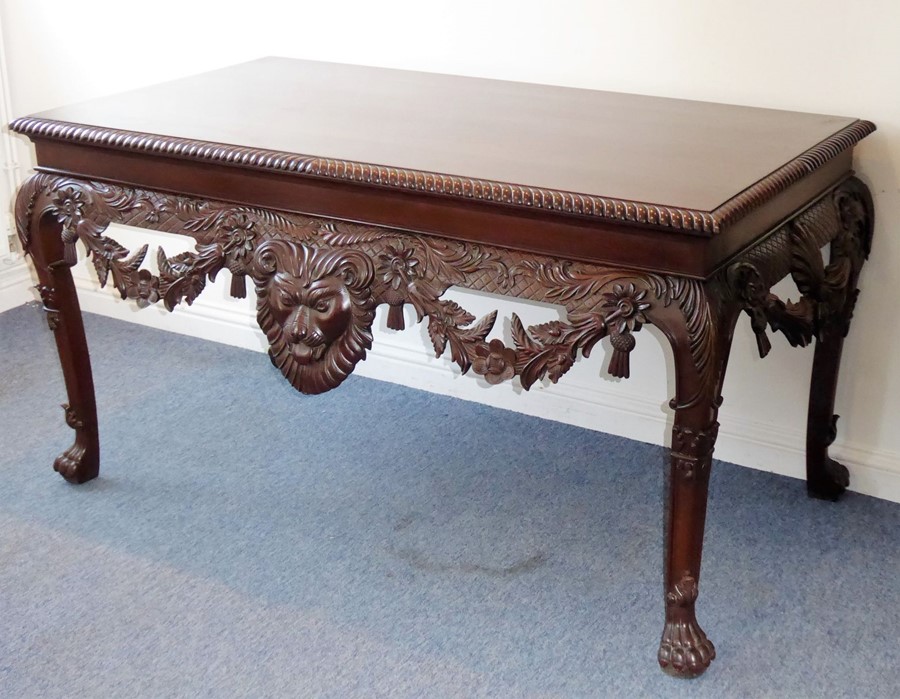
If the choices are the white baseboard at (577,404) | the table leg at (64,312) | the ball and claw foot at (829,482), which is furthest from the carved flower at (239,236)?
the ball and claw foot at (829,482)

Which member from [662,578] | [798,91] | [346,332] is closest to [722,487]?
[662,578]

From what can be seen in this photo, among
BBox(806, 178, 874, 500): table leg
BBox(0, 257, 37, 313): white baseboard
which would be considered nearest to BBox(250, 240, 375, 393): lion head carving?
BBox(806, 178, 874, 500): table leg

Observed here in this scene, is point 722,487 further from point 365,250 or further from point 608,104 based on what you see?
point 365,250

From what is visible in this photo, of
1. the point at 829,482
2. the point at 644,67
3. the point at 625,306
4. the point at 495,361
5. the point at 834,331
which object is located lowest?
the point at 829,482

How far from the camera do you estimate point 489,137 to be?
5.82 feet

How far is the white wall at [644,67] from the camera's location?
1997 mm

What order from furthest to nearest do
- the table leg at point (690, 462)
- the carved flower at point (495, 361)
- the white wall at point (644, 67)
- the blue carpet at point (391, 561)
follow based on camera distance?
the white wall at point (644, 67)
the blue carpet at point (391, 561)
the carved flower at point (495, 361)
the table leg at point (690, 462)

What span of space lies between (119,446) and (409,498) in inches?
26.0

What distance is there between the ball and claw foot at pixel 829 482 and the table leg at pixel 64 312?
1416 millimetres

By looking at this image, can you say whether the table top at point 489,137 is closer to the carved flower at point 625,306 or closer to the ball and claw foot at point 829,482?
the carved flower at point 625,306

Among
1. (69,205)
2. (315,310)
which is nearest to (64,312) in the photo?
(69,205)

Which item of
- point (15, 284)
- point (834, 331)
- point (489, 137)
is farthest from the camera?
point (15, 284)

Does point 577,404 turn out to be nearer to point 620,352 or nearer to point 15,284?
point 620,352

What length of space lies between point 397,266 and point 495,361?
0.21 m
